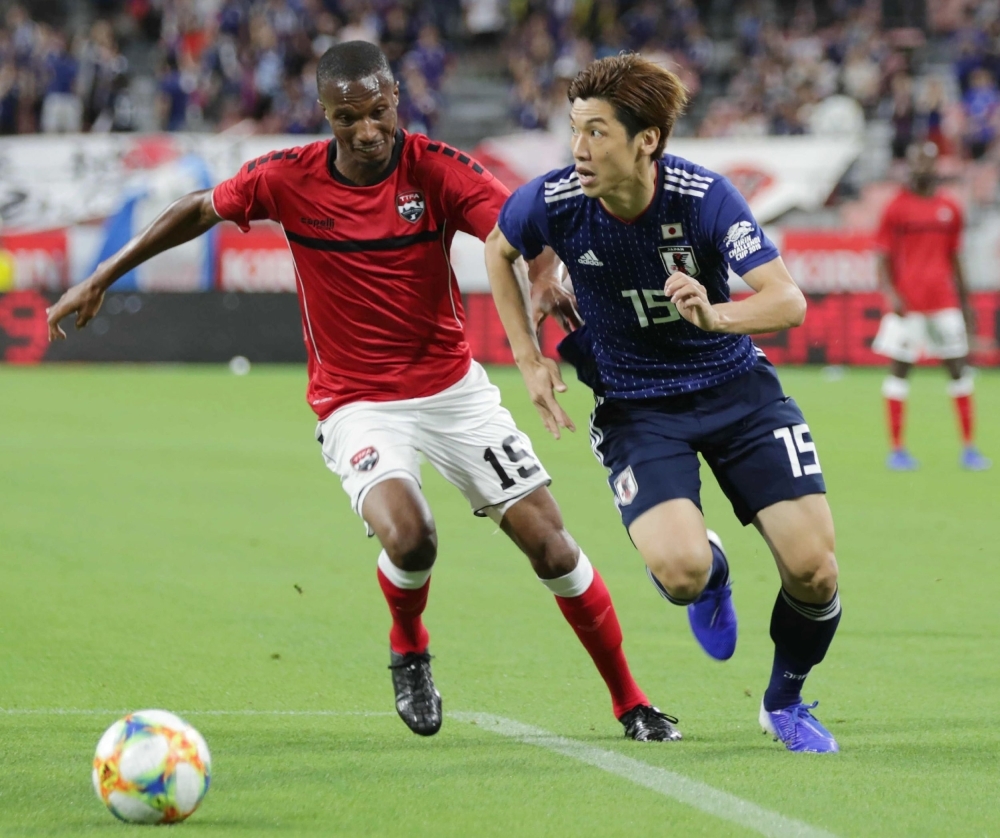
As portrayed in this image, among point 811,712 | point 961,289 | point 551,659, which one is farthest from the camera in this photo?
point 961,289

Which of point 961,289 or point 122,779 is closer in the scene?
point 122,779

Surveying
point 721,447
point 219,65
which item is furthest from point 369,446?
point 219,65

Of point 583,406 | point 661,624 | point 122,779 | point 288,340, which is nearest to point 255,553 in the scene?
point 661,624

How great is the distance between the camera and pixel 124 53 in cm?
2759

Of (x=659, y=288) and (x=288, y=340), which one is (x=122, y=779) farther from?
(x=288, y=340)

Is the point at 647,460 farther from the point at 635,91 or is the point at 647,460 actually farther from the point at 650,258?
the point at 635,91

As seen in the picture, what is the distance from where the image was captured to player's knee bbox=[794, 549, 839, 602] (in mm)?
4941

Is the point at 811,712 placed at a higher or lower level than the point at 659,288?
lower

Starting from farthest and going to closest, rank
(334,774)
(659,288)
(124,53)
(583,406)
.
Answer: (124,53)
(583,406)
(659,288)
(334,774)

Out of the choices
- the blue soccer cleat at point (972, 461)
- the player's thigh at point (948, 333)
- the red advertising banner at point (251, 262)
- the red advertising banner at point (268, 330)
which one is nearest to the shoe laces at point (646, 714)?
the blue soccer cleat at point (972, 461)

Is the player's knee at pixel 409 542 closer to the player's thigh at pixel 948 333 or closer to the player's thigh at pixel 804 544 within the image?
the player's thigh at pixel 804 544

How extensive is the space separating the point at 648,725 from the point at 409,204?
1.85m

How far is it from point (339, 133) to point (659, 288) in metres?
1.15

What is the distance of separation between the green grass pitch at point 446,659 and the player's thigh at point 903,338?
90 cm
